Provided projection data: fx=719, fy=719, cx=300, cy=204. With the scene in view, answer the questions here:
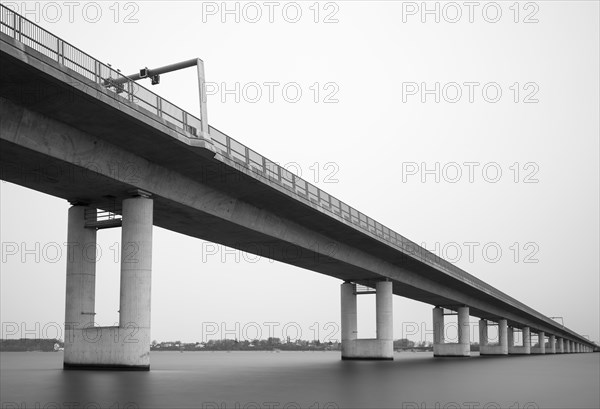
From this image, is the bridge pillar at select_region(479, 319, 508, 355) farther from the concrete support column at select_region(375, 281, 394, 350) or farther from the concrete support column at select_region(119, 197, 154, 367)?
the concrete support column at select_region(119, 197, 154, 367)

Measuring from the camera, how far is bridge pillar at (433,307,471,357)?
3703 inches

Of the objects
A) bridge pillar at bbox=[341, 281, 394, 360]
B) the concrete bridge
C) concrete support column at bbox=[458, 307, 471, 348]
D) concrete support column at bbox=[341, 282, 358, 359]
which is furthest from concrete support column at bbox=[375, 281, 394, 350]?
concrete support column at bbox=[458, 307, 471, 348]

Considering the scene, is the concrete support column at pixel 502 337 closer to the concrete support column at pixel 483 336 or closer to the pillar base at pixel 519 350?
the concrete support column at pixel 483 336

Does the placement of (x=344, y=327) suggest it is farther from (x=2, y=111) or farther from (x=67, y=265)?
(x=2, y=111)

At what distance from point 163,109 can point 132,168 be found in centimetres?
340

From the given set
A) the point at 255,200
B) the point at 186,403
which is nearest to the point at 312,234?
the point at 255,200

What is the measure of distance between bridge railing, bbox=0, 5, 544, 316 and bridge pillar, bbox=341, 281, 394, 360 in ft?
42.5

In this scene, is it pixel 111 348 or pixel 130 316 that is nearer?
pixel 111 348

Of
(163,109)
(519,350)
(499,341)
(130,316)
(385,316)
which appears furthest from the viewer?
(519,350)

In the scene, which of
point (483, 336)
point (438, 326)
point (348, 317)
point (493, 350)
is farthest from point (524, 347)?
point (348, 317)

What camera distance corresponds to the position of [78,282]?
36000 millimetres

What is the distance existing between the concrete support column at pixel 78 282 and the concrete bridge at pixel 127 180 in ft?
0.17

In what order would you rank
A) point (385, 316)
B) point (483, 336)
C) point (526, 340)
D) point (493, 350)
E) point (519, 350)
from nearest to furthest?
point (385, 316)
point (493, 350)
point (483, 336)
point (519, 350)
point (526, 340)

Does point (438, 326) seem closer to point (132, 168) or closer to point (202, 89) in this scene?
point (202, 89)
